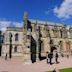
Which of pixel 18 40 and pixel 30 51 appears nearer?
pixel 30 51

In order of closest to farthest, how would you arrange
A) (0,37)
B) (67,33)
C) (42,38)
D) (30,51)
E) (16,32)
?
(30,51)
(42,38)
(16,32)
(67,33)
(0,37)

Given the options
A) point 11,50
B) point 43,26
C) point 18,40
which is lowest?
point 11,50

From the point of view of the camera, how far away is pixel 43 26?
183 feet

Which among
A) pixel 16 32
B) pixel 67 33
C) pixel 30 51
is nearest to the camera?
pixel 30 51

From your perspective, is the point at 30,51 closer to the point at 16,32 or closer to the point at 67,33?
the point at 16,32

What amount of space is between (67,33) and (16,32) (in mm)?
18514

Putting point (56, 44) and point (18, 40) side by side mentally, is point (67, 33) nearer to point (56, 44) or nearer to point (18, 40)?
point (56, 44)

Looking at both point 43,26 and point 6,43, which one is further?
point 43,26

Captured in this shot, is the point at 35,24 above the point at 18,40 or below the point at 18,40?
above

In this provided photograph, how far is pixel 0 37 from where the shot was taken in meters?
62.2

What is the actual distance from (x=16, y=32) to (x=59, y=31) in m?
15.3


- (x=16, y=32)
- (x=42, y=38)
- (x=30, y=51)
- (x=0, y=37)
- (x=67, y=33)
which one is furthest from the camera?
(x=0, y=37)

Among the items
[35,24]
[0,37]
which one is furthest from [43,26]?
[0,37]

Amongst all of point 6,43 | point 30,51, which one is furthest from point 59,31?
point 30,51
